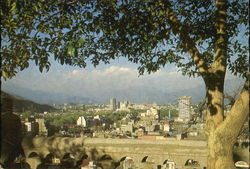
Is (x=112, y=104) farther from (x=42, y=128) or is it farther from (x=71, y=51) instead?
(x=71, y=51)

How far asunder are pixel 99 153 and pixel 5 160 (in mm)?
1820

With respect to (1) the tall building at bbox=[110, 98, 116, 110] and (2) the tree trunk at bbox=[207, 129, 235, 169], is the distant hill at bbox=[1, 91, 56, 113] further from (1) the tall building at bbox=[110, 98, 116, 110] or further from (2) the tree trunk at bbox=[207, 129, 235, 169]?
(1) the tall building at bbox=[110, 98, 116, 110]

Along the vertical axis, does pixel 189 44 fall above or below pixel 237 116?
above

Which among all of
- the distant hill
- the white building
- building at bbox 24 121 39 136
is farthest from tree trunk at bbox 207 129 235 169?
the white building

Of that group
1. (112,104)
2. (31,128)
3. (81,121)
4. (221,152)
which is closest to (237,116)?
(221,152)

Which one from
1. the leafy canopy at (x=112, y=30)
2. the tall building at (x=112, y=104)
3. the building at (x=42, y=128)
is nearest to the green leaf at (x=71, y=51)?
the leafy canopy at (x=112, y=30)

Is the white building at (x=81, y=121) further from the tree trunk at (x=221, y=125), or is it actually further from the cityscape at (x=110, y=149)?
the tree trunk at (x=221, y=125)

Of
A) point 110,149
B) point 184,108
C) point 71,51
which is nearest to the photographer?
point 71,51

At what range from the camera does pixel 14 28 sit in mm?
3705

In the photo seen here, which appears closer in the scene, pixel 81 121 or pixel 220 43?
pixel 220 43

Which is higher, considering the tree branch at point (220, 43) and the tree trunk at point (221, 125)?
the tree branch at point (220, 43)

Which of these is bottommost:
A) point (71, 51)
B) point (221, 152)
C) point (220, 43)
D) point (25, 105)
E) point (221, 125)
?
point (221, 152)

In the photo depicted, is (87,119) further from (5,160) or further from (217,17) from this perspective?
(217,17)

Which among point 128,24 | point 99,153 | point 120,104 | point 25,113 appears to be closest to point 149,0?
point 128,24
